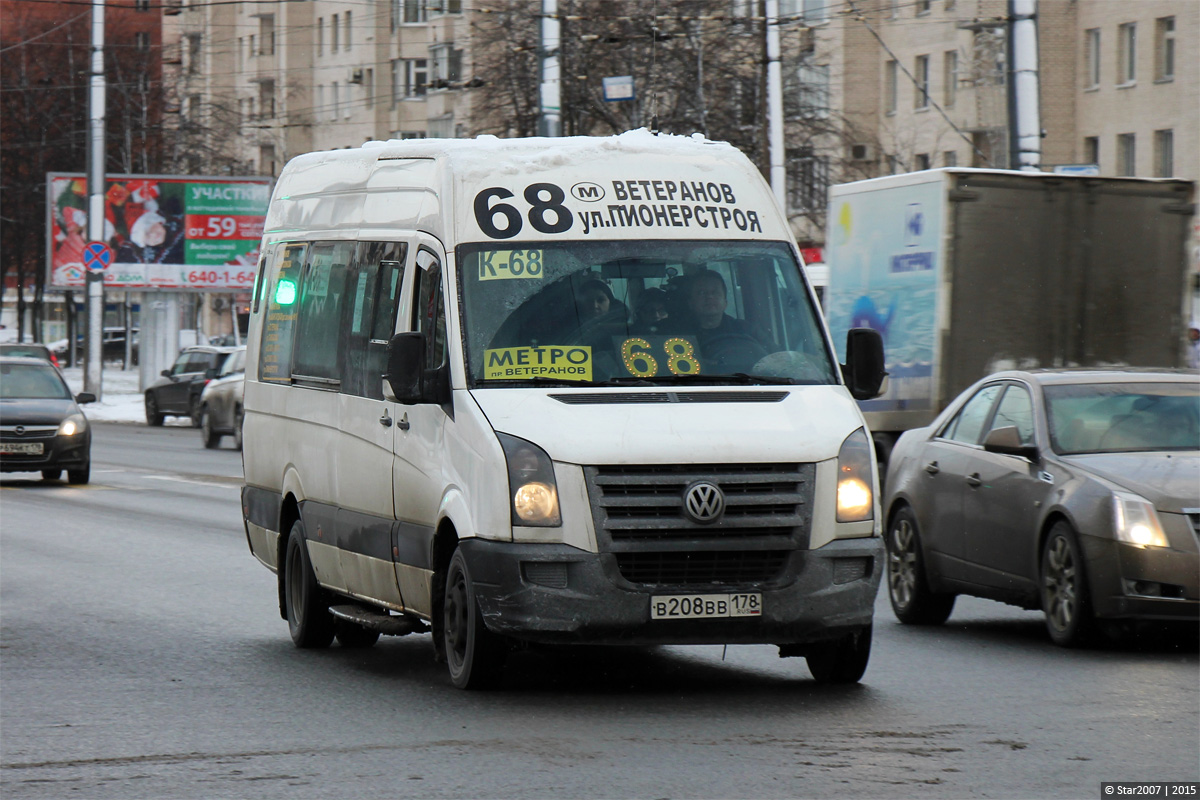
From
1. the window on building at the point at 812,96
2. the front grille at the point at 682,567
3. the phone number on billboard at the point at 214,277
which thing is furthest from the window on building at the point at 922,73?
the front grille at the point at 682,567

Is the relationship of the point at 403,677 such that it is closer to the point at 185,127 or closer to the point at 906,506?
the point at 906,506

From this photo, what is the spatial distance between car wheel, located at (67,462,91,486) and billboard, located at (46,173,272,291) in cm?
3117

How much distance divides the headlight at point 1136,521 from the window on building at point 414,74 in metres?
80.6

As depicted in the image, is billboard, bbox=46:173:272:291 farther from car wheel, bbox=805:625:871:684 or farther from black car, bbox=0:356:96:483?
car wheel, bbox=805:625:871:684

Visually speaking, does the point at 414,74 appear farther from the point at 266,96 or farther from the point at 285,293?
the point at 285,293

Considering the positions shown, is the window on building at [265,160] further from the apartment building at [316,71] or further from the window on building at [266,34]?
the window on building at [266,34]

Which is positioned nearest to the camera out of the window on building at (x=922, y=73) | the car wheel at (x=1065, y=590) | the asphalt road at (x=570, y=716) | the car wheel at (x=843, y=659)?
the asphalt road at (x=570, y=716)

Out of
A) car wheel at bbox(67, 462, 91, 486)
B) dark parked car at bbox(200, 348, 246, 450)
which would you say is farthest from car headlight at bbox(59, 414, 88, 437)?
dark parked car at bbox(200, 348, 246, 450)

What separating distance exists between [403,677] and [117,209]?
162 ft

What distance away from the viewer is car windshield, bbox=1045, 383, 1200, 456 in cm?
1141

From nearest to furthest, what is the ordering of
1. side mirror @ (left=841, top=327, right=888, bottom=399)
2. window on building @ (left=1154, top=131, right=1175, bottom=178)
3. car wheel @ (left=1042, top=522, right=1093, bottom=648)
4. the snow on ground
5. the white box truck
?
side mirror @ (left=841, top=327, right=888, bottom=399)
car wheel @ (left=1042, top=522, right=1093, bottom=648)
the white box truck
the snow on ground
window on building @ (left=1154, top=131, right=1175, bottom=178)

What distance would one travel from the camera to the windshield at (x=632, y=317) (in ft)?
31.2

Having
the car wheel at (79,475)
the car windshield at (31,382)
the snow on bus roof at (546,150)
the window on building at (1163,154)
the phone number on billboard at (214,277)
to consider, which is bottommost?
the car wheel at (79,475)

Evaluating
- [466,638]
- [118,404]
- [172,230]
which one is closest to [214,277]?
[172,230]
